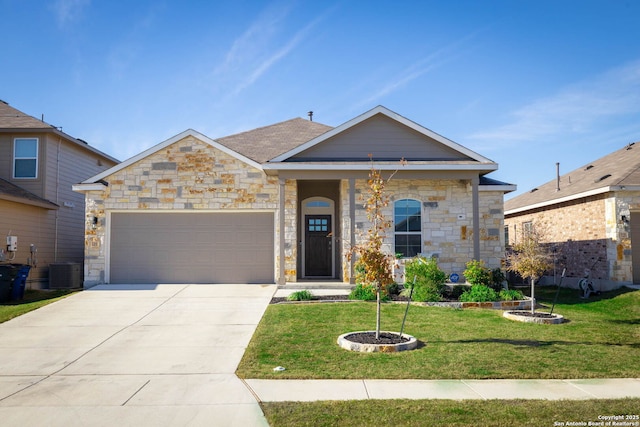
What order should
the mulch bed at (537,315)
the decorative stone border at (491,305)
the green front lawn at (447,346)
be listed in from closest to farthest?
1. the green front lawn at (447,346)
2. the mulch bed at (537,315)
3. the decorative stone border at (491,305)

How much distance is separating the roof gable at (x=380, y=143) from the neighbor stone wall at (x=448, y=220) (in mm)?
768

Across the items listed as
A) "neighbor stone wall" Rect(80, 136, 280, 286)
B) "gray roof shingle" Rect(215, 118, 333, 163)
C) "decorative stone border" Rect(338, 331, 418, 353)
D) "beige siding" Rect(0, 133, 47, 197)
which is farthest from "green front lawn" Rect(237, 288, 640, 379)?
"beige siding" Rect(0, 133, 47, 197)

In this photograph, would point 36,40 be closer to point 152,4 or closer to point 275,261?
point 152,4

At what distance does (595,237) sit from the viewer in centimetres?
1540

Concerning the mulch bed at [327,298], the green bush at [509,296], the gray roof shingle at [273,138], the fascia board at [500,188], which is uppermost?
the gray roof shingle at [273,138]

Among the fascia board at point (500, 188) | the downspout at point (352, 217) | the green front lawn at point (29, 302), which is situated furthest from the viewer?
the fascia board at point (500, 188)

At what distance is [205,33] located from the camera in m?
11.4

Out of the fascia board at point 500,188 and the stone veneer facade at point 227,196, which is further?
the fascia board at point 500,188

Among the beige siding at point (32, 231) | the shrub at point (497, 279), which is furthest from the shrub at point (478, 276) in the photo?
the beige siding at point (32, 231)

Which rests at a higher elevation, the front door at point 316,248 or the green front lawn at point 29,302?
the front door at point 316,248

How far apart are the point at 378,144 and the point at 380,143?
65mm

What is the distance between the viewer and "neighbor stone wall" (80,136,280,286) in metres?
14.2

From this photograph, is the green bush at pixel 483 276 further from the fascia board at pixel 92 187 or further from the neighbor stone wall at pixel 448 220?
the fascia board at pixel 92 187

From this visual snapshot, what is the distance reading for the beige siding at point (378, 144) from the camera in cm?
1416
